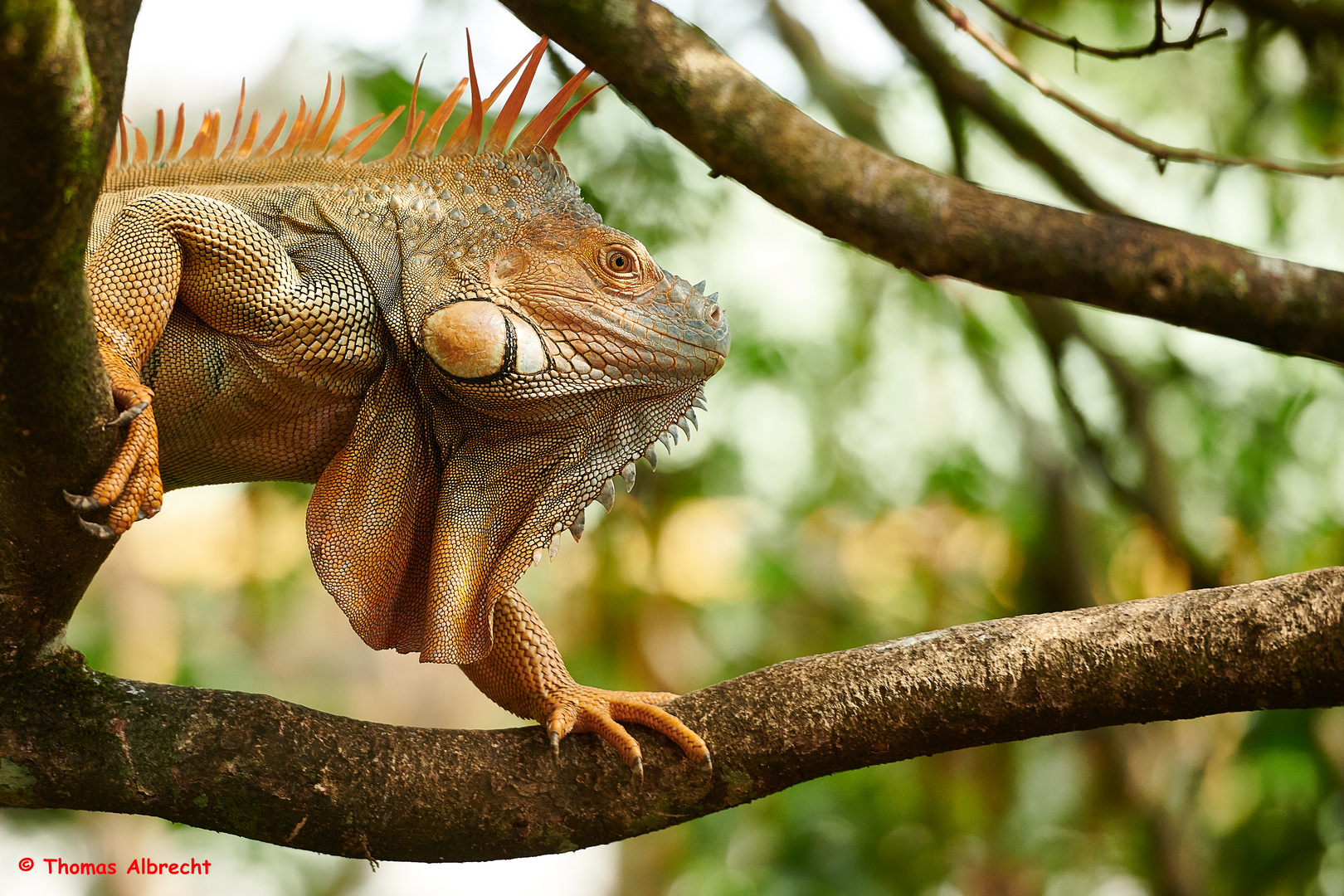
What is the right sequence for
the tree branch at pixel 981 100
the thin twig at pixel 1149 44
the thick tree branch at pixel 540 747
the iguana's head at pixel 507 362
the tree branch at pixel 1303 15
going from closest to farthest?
the thick tree branch at pixel 540 747 → the iguana's head at pixel 507 362 → the thin twig at pixel 1149 44 → the tree branch at pixel 981 100 → the tree branch at pixel 1303 15

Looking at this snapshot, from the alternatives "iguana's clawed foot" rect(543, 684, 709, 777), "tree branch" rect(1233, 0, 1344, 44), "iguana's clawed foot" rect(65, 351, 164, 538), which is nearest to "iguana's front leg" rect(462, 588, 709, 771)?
"iguana's clawed foot" rect(543, 684, 709, 777)

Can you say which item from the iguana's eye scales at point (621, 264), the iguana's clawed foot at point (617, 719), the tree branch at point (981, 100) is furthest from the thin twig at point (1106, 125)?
the iguana's clawed foot at point (617, 719)

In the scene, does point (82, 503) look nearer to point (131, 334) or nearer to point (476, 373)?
point (131, 334)

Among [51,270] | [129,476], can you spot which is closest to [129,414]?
[129,476]

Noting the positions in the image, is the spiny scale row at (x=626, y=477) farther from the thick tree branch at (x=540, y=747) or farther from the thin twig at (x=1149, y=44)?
the thin twig at (x=1149, y=44)

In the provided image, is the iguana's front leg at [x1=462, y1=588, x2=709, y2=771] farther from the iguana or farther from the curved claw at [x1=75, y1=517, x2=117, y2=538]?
the curved claw at [x1=75, y1=517, x2=117, y2=538]

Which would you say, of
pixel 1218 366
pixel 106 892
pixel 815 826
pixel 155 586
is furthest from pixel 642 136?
pixel 106 892
